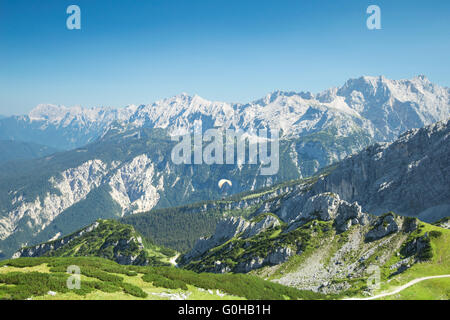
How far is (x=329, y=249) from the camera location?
13912cm

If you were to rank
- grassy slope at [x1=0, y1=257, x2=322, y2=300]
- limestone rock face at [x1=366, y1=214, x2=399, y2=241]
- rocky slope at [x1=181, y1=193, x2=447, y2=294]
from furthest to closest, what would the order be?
limestone rock face at [x1=366, y1=214, x2=399, y2=241]
rocky slope at [x1=181, y1=193, x2=447, y2=294]
grassy slope at [x1=0, y1=257, x2=322, y2=300]

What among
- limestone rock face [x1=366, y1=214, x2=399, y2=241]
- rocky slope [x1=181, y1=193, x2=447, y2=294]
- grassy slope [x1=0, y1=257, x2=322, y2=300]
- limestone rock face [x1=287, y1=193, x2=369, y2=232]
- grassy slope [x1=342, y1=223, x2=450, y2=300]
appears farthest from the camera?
limestone rock face [x1=287, y1=193, x2=369, y2=232]

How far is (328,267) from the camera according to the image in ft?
419

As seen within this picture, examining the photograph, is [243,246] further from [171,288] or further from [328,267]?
[171,288]

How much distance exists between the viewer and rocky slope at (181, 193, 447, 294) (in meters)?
110

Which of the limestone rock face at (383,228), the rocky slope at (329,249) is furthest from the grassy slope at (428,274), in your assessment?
the limestone rock face at (383,228)

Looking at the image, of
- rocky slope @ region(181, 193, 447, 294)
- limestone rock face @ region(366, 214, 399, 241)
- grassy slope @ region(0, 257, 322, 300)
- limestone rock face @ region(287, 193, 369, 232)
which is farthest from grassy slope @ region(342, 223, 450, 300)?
limestone rock face @ region(287, 193, 369, 232)

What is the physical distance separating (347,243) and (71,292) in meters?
117

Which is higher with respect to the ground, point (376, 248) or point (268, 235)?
point (376, 248)

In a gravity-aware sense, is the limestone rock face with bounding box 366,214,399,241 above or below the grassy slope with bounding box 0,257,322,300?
below

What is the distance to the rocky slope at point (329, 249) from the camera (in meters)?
110

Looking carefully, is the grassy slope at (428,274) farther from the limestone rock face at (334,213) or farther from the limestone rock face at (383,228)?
the limestone rock face at (334,213)

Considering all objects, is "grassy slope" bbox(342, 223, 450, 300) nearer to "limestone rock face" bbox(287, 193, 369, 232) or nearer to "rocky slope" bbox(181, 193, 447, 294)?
"rocky slope" bbox(181, 193, 447, 294)
